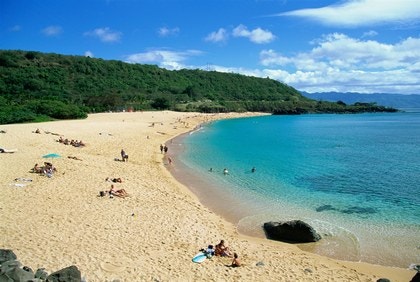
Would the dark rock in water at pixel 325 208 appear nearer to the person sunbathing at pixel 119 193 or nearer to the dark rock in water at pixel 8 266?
the person sunbathing at pixel 119 193

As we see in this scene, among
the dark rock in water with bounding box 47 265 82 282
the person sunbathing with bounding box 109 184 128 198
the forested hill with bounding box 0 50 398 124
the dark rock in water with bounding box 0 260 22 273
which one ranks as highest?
the forested hill with bounding box 0 50 398 124

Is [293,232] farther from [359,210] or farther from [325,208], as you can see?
[359,210]

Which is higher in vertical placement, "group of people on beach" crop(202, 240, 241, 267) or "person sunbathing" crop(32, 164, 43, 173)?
"person sunbathing" crop(32, 164, 43, 173)

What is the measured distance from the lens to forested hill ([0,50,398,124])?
2850 inches

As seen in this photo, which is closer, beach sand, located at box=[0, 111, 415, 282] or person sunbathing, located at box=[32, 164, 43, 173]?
beach sand, located at box=[0, 111, 415, 282]

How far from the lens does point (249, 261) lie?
→ 12.8m

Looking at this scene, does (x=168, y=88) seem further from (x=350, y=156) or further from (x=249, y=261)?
(x=249, y=261)

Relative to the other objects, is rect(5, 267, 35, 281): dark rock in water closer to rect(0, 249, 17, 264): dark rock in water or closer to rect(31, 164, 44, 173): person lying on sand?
rect(0, 249, 17, 264): dark rock in water

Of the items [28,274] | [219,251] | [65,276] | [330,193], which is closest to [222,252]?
[219,251]

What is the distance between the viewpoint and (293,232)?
50.1ft

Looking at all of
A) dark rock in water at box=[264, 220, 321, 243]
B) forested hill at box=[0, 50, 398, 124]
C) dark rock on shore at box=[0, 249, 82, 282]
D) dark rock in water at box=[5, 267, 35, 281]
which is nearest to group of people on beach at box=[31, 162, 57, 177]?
dark rock on shore at box=[0, 249, 82, 282]

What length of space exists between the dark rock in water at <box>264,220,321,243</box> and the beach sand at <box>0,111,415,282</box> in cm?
55

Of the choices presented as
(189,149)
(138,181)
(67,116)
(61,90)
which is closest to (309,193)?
(138,181)

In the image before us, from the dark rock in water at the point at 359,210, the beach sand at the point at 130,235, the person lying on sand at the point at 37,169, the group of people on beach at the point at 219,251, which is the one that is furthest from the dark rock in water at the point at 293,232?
the person lying on sand at the point at 37,169
